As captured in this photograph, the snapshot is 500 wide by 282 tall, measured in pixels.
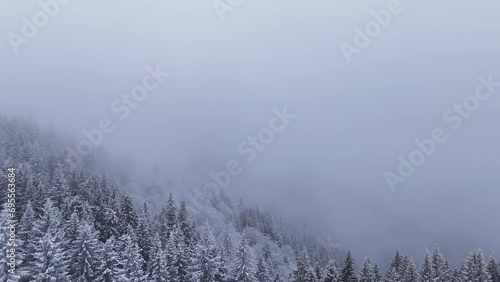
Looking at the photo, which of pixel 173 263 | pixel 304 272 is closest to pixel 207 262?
pixel 173 263

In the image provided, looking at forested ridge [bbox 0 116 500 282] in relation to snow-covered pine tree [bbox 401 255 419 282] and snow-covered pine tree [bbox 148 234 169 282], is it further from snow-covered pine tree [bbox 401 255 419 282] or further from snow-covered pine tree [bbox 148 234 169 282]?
snow-covered pine tree [bbox 148 234 169 282]

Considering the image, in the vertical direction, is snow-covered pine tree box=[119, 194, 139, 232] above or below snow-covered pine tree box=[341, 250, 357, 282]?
above

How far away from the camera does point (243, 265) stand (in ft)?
180

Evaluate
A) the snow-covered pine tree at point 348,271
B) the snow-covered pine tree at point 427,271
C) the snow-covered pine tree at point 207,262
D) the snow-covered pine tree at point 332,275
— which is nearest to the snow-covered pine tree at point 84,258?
the snow-covered pine tree at point 207,262

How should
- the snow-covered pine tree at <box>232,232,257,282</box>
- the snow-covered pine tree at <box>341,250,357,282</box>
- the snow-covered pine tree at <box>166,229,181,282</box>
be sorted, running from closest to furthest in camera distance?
1. the snow-covered pine tree at <box>166,229,181,282</box>
2. the snow-covered pine tree at <box>232,232,257,282</box>
3. the snow-covered pine tree at <box>341,250,357,282</box>

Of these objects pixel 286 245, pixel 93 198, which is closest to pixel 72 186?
pixel 93 198

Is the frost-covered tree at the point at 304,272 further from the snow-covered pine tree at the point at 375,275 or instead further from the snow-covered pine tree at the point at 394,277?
the snow-covered pine tree at the point at 394,277

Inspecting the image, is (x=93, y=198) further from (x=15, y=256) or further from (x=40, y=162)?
(x=40, y=162)

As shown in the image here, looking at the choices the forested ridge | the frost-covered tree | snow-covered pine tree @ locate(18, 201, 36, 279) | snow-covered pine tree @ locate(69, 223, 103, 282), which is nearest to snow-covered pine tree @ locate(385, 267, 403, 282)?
the forested ridge

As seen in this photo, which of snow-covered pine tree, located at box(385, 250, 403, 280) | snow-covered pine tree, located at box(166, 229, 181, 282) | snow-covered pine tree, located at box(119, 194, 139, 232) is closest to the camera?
snow-covered pine tree, located at box(166, 229, 181, 282)

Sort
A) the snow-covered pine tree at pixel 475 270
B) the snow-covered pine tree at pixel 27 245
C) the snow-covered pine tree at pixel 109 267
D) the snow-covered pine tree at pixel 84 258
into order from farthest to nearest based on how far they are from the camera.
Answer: the snow-covered pine tree at pixel 475 270, the snow-covered pine tree at pixel 109 267, the snow-covered pine tree at pixel 84 258, the snow-covered pine tree at pixel 27 245

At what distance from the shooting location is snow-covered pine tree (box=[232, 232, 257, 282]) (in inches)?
2152

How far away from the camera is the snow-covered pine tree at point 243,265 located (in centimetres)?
5466

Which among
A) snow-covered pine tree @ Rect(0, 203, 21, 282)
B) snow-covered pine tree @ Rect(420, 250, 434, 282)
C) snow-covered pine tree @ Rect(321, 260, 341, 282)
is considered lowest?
snow-covered pine tree @ Rect(0, 203, 21, 282)
